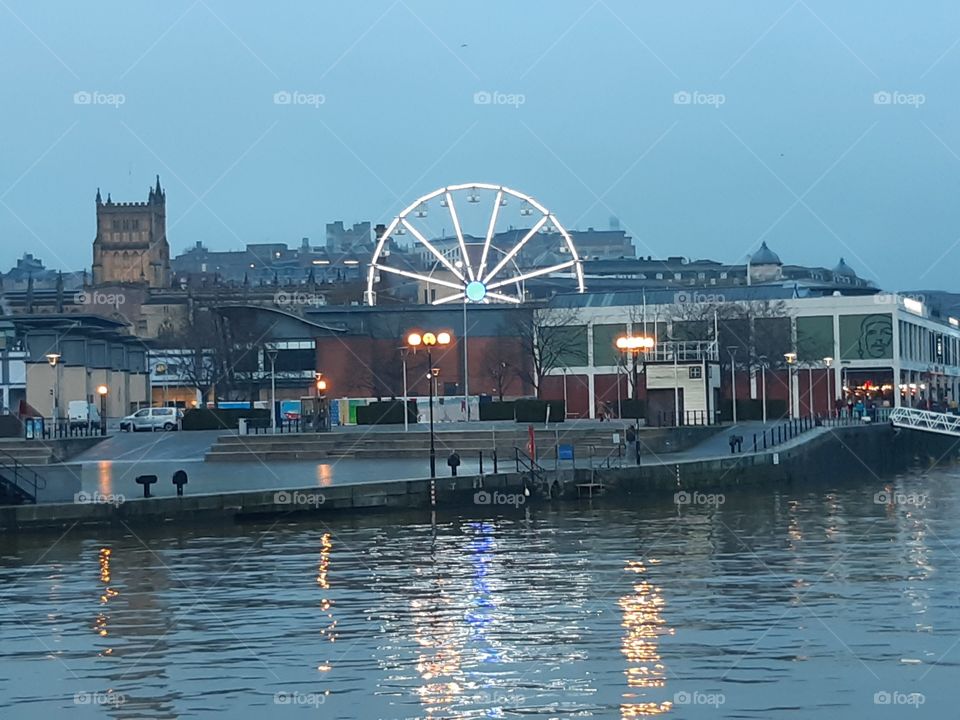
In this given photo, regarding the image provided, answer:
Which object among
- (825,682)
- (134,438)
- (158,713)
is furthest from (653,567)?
(134,438)

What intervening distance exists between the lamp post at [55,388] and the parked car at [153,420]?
259 inches

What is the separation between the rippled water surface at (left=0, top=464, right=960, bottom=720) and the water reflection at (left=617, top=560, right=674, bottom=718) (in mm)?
59

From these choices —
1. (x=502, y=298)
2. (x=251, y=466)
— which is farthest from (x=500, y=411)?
(x=502, y=298)

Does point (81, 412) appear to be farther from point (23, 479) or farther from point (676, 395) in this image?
point (23, 479)

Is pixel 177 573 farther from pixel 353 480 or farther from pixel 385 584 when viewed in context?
pixel 353 480

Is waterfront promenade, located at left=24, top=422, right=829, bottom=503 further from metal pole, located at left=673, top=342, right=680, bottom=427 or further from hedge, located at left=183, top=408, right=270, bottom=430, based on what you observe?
hedge, located at left=183, top=408, right=270, bottom=430

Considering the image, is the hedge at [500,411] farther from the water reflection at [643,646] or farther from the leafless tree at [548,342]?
the water reflection at [643,646]

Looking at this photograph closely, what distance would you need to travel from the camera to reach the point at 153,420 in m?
82.0

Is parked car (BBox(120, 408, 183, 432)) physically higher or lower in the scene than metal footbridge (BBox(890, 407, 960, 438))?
higher

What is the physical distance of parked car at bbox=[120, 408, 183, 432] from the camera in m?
81.7

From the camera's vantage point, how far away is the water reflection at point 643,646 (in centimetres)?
1819

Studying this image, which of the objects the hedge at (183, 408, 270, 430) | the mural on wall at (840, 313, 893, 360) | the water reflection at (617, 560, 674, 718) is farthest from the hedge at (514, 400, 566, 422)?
the water reflection at (617, 560, 674, 718)

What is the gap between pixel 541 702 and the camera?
18375 mm

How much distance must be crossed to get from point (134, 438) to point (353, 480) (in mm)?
27832
